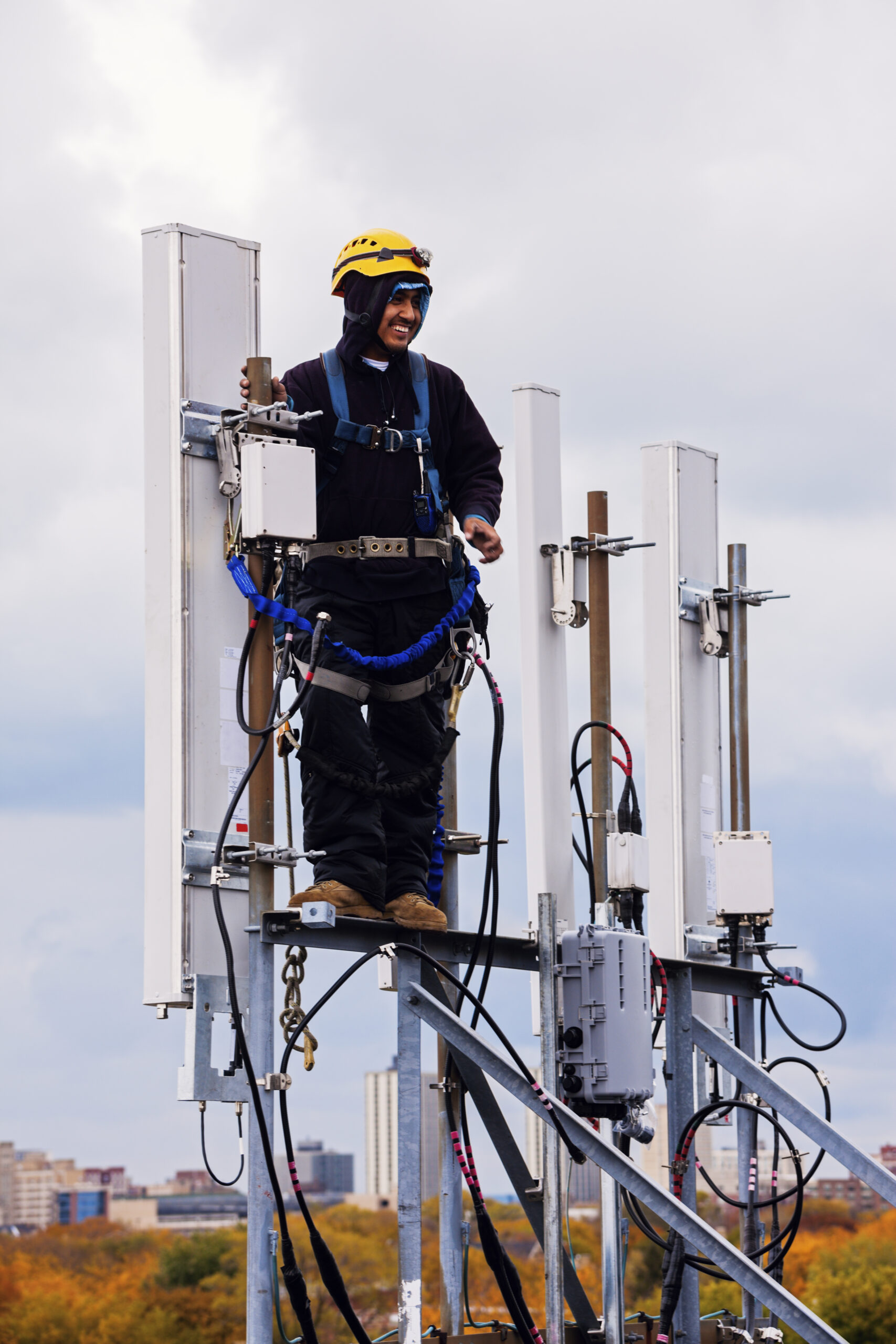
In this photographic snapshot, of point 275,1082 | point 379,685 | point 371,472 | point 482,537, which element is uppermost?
point 371,472

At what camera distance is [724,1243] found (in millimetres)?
7496

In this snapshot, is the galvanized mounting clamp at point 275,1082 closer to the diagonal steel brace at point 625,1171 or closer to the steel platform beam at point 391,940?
the steel platform beam at point 391,940

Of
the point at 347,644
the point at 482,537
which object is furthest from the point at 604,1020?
the point at 482,537

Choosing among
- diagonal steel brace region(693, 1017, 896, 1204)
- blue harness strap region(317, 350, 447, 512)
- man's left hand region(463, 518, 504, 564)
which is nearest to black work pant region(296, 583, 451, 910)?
man's left hand region(463, 518, 504, 564)

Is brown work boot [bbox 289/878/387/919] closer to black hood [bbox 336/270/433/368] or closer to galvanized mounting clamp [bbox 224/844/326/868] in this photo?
galvanized mounting clamp [bbox 224/844/326/868]

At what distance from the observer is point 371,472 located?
7887 mm

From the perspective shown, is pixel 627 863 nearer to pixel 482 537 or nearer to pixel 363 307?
pixel 482 537

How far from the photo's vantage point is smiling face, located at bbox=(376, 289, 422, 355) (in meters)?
7.96

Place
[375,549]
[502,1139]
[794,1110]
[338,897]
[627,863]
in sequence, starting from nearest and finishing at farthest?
[338,897], [375,549], [502,1139], [627,863], [794,1110]

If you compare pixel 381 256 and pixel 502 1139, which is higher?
pixel 381 256

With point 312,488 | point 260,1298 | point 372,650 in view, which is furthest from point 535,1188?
point 312,488

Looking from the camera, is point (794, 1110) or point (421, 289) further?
point (794, 1110)

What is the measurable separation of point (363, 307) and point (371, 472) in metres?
0.68

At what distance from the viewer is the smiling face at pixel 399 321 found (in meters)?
7.96
